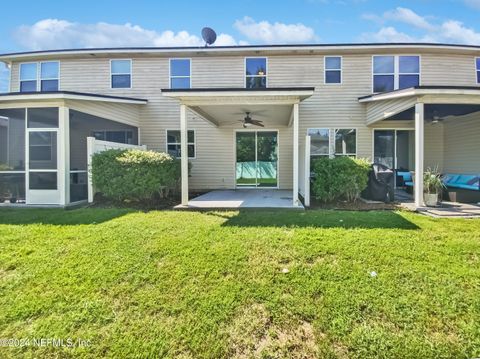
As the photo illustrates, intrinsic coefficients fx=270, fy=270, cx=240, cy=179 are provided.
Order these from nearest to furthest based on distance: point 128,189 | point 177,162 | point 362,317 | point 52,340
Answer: point 52,340, point 362,317, point 128,189, point 177,162

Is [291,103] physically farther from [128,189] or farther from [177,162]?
[128,189]

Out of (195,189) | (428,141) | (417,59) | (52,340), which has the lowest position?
(52,340)

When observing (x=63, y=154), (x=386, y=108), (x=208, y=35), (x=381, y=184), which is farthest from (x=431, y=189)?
(x=63, y=154)

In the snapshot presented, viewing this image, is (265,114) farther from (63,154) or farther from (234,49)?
(63,154)

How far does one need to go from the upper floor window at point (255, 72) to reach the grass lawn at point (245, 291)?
7.75 m

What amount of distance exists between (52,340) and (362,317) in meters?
3.31

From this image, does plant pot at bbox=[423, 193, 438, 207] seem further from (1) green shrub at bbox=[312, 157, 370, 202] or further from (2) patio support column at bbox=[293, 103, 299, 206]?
(2) patio support column at bbox=[293, 103, 299, 206]

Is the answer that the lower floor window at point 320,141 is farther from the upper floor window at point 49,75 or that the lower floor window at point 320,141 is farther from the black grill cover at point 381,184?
the upper floor window at point 49,75

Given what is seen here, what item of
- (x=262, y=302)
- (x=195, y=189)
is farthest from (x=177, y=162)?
(x=262, y=302)

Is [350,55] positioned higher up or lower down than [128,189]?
higher up

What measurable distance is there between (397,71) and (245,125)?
6727 mm

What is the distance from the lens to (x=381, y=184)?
328 inches

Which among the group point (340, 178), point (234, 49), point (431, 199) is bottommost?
→ point (431, 199)

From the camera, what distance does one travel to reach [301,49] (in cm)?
1088
